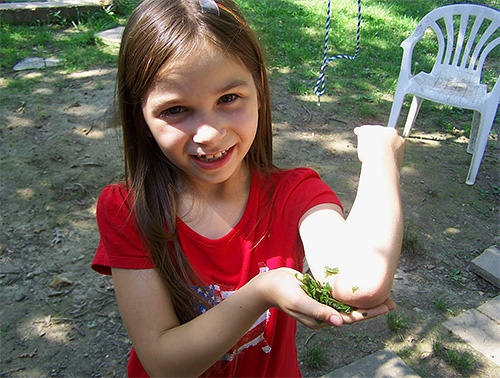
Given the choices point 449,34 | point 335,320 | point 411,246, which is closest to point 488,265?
point 411,246

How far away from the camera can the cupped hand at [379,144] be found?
1318 mm

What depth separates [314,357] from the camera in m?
2.59

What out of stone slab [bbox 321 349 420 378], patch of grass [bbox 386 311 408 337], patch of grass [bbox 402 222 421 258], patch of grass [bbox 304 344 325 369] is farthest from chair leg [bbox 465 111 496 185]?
patch of grass [bbox 304 344 325 369]

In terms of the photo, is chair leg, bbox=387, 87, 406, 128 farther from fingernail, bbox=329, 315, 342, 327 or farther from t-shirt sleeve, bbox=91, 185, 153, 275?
fingernail, bbox=329, 315, 342, 327

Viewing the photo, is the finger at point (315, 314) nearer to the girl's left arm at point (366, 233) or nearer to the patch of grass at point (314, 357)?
the girl's left arm at point (366, 233)

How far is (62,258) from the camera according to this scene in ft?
10.4

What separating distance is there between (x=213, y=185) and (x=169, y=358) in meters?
0.59

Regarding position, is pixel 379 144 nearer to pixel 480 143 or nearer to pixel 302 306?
pixel 302 306

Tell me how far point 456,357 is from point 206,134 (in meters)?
2.11

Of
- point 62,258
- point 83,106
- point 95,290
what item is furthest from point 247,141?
point 83,106

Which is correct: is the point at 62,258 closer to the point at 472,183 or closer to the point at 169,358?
the point at 169,358

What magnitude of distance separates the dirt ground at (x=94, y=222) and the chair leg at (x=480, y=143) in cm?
11

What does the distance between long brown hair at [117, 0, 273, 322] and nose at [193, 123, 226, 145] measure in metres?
0.20

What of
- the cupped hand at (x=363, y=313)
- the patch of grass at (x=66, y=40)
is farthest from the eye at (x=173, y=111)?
the patch of grass at (x=66, y=40)
